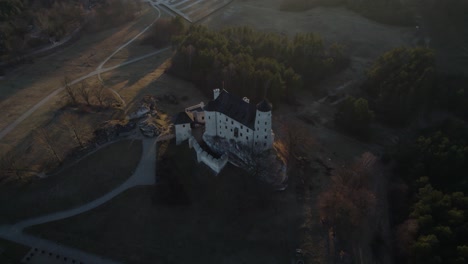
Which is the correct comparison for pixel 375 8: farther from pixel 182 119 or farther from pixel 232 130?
pixel 182 119

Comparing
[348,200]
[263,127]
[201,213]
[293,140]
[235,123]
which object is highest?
[263,127]

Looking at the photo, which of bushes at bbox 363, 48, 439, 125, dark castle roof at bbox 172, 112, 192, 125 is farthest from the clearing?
bushes at bbox 363, 48, 439, 125

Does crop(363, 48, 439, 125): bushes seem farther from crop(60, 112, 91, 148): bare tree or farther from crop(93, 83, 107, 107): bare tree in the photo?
crop(60, 112, 91, 148): bare tree

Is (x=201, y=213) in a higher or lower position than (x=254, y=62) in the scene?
lower

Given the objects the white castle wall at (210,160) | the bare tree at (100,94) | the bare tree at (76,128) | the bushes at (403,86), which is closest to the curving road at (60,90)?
the bare tree at (100,94)

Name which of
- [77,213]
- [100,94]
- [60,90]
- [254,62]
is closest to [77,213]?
[77,213]

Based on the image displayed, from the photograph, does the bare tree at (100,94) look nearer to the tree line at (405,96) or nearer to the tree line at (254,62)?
the tree line at (254,62)

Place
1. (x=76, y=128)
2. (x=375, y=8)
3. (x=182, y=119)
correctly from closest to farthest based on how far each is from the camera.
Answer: (x=182, y=119), (x=76, y=128), (x=375, y=8)

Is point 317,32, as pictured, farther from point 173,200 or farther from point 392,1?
point 173,200
